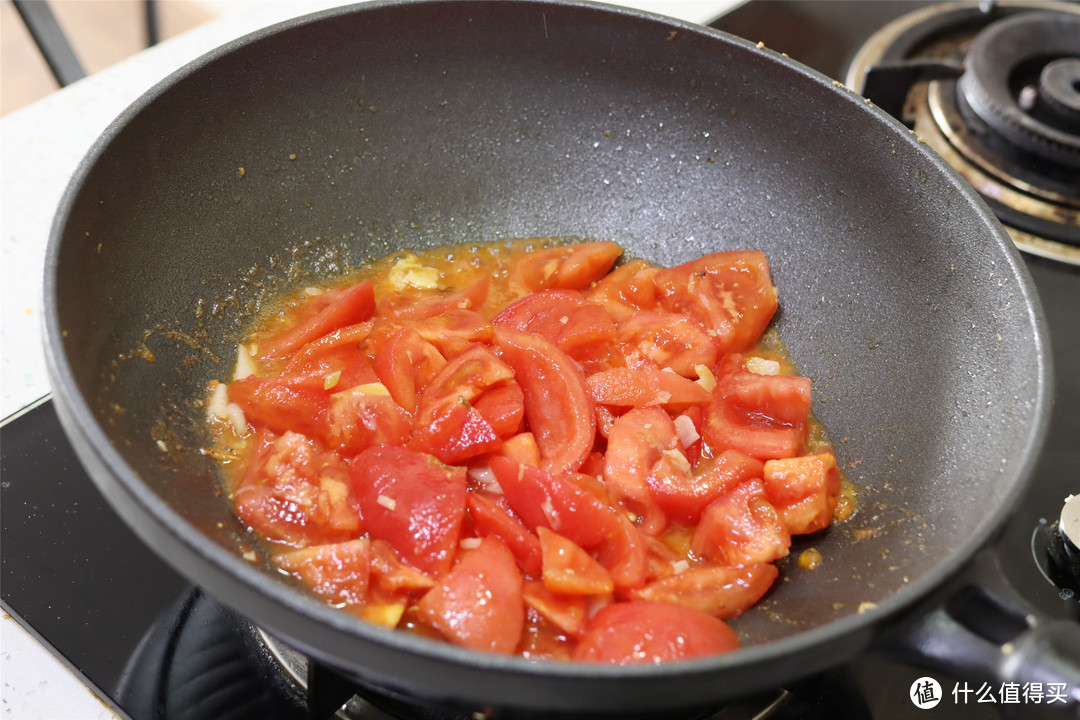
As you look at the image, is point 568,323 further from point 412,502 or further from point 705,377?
point 412,502

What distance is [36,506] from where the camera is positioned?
1.42 meters

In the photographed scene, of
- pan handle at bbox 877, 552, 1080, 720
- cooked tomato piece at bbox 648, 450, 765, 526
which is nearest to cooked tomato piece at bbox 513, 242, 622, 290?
cooked tomato piece at bbox 648, 450, 765, 526

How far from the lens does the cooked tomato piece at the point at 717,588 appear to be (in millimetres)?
1202

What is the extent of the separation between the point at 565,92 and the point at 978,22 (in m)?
1.37

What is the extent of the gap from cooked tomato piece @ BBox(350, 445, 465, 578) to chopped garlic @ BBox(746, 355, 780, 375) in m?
0.64

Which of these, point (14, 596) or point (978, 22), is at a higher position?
point (978, 22)

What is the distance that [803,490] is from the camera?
1344 millimetres

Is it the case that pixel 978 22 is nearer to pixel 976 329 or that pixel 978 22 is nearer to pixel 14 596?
pixel 976 329

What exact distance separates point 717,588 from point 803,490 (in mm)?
233

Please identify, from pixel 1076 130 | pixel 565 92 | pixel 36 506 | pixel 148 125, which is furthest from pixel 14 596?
pixel 1076 130

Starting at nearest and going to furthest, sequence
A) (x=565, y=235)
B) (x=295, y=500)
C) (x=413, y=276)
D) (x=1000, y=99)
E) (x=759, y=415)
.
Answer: (x=295, y=500) → (x=759, y=415) → (x=413, y=276) → (x=565, y=235) → (x=1000, y=99)

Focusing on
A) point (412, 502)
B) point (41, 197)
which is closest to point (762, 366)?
point (412, 502)

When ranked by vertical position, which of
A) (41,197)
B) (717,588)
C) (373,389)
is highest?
(41,197)

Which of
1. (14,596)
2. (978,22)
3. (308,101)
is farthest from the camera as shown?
(978,22)
